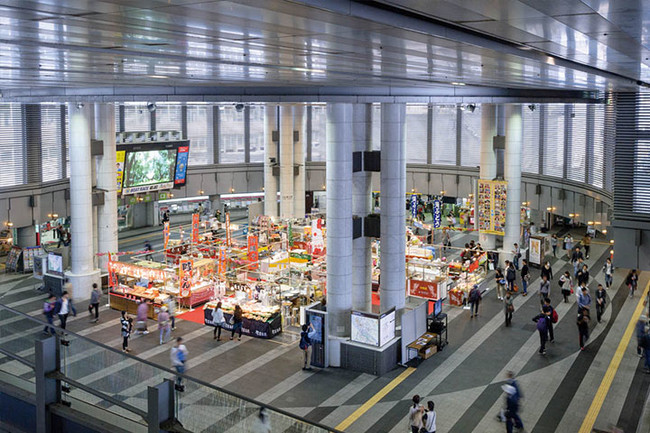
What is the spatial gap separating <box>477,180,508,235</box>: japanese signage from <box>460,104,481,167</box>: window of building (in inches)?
429

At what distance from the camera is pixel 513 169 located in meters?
29.0

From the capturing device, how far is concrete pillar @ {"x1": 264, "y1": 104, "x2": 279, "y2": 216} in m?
36.3

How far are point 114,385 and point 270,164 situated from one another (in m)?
28.4

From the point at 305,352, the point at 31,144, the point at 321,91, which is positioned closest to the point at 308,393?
the point at 305,352

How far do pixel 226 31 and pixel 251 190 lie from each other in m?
38.5

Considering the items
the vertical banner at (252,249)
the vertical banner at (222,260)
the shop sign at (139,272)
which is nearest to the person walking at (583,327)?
the vertical banner at (222,260)

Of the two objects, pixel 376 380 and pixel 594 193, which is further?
pixel 594 193

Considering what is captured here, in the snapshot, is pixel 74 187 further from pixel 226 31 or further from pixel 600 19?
pixel 600 19

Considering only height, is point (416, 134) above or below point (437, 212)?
above

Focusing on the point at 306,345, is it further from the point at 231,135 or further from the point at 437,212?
the point at 231,135

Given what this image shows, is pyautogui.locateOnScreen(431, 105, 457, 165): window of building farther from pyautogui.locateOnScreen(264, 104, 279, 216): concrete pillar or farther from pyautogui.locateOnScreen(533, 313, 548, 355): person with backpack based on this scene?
pyautogui.locateOnScreen(533, 313, 548, 355): person with backpack

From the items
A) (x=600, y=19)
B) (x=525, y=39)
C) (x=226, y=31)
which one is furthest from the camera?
(x=525, y=39)

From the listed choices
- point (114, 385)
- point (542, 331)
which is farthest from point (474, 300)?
point (114, 385)

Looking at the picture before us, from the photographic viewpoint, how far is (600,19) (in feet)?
14.8
